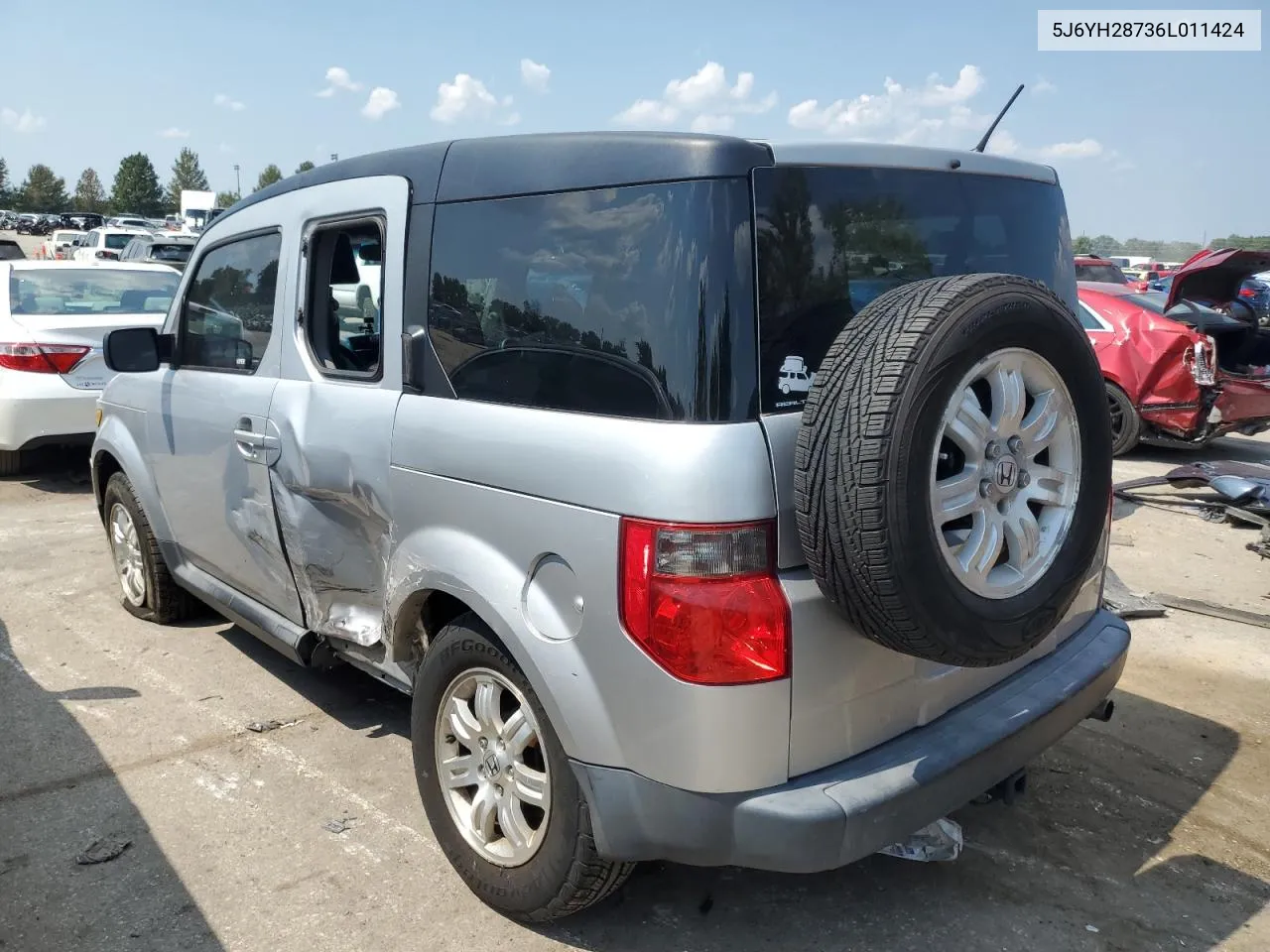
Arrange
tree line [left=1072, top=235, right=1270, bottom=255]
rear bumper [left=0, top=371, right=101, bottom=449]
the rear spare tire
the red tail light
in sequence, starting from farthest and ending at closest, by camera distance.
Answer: tree line [left=1072, top=235, right=1270, bottom=255] → rear bumper [left=0, top=371, right=101, bottom=449] → the red tail light → the rear spare tire

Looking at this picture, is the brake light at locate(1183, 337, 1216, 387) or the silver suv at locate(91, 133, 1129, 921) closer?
the silver suv at locate(91, 133, 1129, 921)

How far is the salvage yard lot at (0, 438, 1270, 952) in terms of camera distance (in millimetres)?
2684

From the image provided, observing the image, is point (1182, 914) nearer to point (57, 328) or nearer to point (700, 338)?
point (700, 338)

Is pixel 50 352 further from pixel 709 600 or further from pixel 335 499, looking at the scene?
pixel 709 600

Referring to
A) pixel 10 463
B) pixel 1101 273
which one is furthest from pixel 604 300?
pixel 1101 273

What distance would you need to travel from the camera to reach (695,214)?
2209 mm

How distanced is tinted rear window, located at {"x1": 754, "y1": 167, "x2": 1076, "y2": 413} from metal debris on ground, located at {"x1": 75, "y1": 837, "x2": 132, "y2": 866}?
2.41 m

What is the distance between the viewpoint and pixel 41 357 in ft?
23.6

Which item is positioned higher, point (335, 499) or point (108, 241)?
point (108, 241)

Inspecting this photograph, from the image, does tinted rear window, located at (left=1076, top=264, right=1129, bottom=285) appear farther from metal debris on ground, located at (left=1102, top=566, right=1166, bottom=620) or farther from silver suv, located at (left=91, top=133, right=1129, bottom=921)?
silver suv, located at (left=91, top=133, right=1129, bottom=921)

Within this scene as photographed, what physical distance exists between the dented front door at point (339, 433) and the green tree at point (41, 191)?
325 ft

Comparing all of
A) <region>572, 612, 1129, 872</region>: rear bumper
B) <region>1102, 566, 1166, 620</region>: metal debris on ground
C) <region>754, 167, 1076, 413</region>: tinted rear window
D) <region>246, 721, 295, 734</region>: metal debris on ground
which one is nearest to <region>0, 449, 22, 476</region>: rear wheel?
<region>246, 721, 295, 734</region>: metal debris on ground

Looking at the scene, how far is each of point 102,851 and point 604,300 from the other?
7.53 feet

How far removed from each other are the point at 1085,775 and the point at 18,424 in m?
7.09
